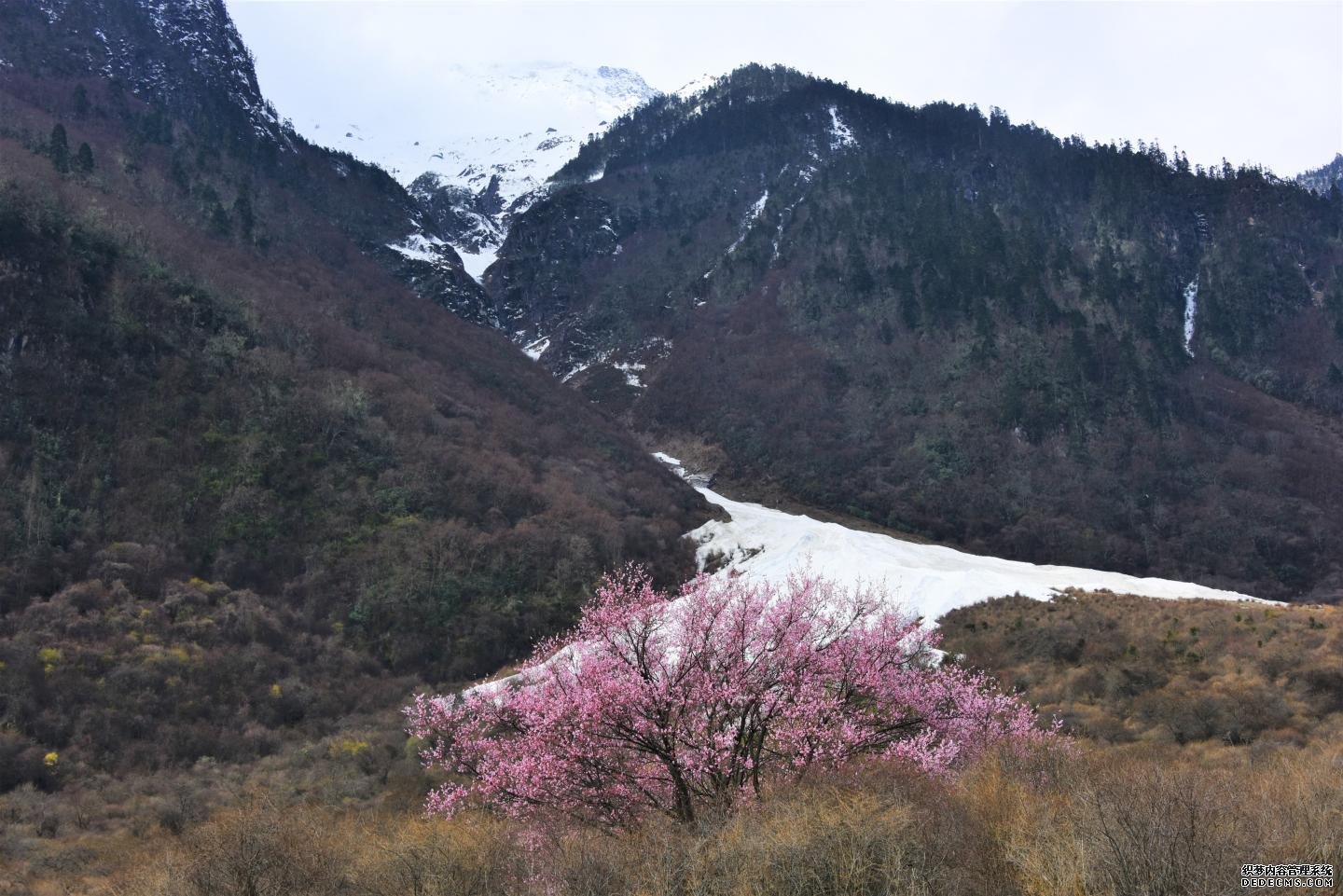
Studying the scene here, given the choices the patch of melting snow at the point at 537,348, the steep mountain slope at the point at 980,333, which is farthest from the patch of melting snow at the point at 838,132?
the patch of melting snow at the point at 537,348

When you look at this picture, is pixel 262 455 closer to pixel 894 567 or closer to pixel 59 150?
pixel 894 567

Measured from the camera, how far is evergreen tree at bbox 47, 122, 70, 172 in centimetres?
6602

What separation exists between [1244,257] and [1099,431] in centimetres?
4973

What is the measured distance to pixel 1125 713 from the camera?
24.0 m

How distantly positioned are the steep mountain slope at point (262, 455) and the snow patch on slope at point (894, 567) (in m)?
4.56

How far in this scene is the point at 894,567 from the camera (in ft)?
148

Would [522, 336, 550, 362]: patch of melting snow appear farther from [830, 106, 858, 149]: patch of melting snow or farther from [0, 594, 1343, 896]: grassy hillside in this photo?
[0, 594, 1343, 896]: grassy hillside

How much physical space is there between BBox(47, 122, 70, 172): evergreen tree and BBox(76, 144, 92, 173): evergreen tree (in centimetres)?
83

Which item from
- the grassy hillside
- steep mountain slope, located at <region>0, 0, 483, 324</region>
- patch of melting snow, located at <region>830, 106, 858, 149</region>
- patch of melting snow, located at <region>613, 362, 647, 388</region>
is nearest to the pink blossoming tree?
the grassy hillside

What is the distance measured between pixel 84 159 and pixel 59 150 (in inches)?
92.7

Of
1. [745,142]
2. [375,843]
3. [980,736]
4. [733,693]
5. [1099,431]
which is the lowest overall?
[375,843]

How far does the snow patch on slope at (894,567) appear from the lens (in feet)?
130

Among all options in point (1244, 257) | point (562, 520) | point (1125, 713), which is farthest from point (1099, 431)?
point (1125, 713)

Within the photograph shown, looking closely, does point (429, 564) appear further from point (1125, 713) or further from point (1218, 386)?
point (1218, 386)
